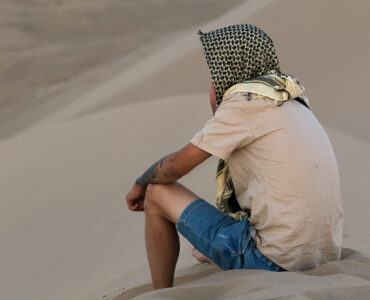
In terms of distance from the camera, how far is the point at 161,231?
3.25 metres

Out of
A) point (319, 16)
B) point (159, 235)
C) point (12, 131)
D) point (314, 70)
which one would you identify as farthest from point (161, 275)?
point (12, 131)

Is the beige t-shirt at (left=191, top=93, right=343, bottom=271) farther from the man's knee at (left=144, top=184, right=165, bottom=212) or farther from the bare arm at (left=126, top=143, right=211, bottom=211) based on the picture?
the man's knee at (left=144, top=184, right=165, bottom=212)

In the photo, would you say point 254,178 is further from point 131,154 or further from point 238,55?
point 131,154

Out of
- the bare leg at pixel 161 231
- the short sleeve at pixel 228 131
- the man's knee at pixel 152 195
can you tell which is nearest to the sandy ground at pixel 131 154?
the bare leg at pixel 161 231

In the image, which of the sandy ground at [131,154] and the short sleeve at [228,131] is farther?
the sandy ground at [131,154]

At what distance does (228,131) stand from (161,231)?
2.01 feet

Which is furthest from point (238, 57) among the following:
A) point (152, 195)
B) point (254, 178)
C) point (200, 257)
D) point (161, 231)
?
point (200, 257)

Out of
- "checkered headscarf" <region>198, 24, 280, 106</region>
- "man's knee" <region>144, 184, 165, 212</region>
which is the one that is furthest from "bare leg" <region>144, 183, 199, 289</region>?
"checkered headscarf" <region>198, 24, 280, 106</region>

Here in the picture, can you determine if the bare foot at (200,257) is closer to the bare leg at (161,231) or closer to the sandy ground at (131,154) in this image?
the sandy ground at (131,154)

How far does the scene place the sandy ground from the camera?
3.53 meters

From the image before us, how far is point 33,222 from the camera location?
5.95 m

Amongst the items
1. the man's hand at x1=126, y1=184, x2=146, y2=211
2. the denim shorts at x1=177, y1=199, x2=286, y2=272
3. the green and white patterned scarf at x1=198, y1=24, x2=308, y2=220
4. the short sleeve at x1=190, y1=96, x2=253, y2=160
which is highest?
the green and white patterned scarf at x1=198, y1=24, x2=308, y2=220

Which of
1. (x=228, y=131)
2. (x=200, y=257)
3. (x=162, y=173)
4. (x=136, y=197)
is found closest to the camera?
(x=228, y=131)

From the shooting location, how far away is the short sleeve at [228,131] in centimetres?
291
